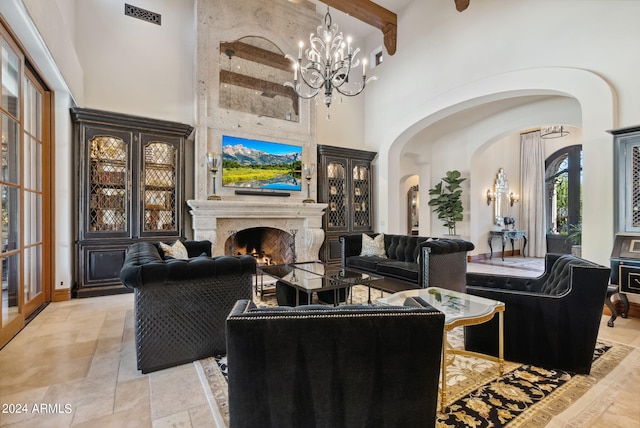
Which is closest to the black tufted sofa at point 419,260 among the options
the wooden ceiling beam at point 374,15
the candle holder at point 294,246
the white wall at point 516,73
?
the candle holder at point 294,246

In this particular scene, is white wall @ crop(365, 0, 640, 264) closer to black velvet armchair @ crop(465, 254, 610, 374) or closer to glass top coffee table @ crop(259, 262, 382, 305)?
black velvet armchair @ crop(465, 254, 610, 374)

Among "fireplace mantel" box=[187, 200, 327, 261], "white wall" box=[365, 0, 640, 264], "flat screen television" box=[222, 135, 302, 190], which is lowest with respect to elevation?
"fireplace mantel" box=[187, 200, 327, 261]

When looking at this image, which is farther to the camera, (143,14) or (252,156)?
(252,156)

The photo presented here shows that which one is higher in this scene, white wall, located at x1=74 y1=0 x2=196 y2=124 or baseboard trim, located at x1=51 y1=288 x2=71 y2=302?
white wall, located at x1=74 y1=0 x2=196 y2=124

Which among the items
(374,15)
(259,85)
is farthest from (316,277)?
(374,15)

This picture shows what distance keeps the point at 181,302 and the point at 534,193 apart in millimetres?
10062

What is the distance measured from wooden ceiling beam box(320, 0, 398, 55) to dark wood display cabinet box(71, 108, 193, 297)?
386cm

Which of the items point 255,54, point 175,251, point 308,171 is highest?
point 255,54

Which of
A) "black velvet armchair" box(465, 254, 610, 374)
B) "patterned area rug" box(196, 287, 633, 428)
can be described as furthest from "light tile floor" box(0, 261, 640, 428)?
"black velvet armchair" box(465, 254, 610, 374)

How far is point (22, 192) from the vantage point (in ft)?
11.1

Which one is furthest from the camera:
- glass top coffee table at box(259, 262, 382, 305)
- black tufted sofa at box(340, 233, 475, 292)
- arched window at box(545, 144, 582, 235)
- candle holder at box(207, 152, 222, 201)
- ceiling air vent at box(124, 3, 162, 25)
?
arched window at box(545, 144, 582, 235)

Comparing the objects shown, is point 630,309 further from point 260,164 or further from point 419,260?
point 260,164

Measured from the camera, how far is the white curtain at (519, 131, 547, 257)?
902 centimetres

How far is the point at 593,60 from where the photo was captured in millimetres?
3969
